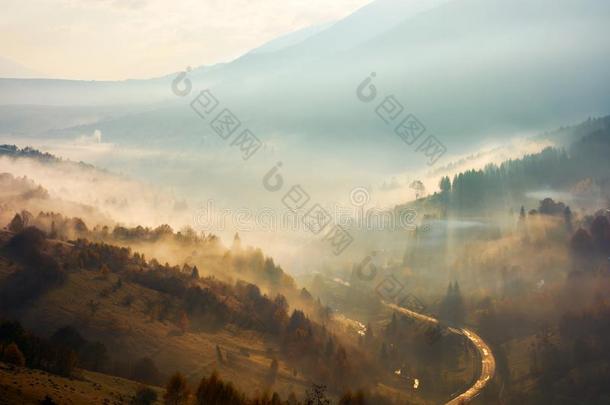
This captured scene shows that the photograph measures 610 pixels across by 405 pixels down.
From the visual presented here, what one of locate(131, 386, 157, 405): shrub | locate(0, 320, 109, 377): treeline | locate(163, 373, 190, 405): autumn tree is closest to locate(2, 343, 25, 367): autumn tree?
locate(0, 320, 109, 377): treeline

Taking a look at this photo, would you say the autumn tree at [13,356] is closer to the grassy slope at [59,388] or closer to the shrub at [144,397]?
the grassy slope at [59,388]

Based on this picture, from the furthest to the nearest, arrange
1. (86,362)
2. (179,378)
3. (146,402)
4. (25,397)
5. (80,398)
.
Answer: (86,362)
(179,378)
(146,402)
(80,398)
(25,397)

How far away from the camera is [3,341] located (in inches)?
6560

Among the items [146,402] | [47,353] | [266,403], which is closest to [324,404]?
[266,403]

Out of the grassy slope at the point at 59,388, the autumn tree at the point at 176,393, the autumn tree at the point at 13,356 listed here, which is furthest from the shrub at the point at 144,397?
the autumn tree at the point at 13,356

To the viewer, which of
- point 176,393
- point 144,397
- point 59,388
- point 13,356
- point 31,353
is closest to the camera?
point 59,388

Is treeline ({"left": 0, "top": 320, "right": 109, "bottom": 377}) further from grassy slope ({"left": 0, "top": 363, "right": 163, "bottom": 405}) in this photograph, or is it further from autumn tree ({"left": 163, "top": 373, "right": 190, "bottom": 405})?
autumn tree ({"left": 163, "top": 373, "right": 190, "bottom": 405})

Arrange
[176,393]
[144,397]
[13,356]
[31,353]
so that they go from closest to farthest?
[144,397] → [13,356] → [176,393] → [31,353]

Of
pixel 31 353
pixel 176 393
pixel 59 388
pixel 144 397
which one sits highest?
pixel 31 353

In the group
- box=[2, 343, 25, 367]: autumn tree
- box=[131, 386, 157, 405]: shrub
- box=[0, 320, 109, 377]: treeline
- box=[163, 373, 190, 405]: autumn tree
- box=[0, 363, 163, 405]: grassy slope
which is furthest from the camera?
box=[163, 373, 190, 405]: autumn tree

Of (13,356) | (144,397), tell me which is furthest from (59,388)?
(13,356)

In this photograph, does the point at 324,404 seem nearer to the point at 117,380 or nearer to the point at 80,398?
the point at 117,380

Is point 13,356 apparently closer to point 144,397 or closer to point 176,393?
point 144,397

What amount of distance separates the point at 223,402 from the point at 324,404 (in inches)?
1690
